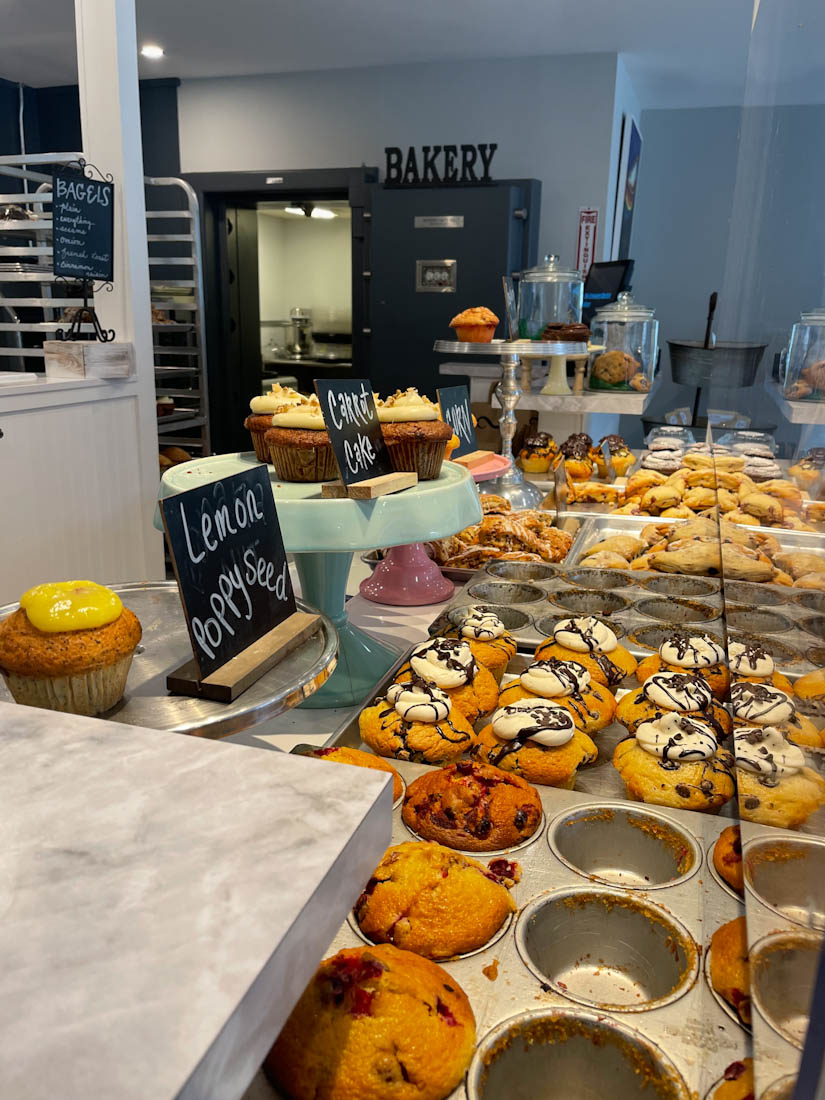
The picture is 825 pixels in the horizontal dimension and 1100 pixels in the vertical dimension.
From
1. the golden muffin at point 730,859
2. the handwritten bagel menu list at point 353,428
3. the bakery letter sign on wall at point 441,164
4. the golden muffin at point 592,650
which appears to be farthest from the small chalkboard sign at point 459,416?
the bakery letter sign on wall at point 441,164

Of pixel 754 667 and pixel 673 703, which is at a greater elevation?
pixel 754 667

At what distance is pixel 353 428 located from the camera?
5.09 feet

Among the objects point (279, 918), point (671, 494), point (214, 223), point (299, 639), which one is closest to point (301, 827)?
point (279, 918)

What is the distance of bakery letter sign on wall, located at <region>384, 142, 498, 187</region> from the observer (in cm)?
567

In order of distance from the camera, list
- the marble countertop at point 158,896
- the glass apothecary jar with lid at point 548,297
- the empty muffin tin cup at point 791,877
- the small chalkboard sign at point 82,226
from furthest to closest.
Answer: the glass apothecary jar with lid at point 548,297
the small chalkboard sign at point 82,226
the empty muffin tin cup at point 791,877
the marble countertop at point 158,896

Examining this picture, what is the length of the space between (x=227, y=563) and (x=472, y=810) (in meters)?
0.43

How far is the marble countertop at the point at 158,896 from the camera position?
327mm

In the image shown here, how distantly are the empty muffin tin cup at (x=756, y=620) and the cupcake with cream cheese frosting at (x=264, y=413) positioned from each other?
95cm

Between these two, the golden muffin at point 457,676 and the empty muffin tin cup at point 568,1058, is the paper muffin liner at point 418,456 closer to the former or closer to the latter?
the golden muffin at point 457,676

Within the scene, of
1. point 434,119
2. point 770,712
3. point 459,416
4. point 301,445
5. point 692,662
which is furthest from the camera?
point 434,119

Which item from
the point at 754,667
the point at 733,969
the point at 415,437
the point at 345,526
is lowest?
the point at 733,969

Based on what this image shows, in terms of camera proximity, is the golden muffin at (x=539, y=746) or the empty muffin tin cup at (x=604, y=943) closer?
the empty muffin tin cup at (x=604, y=943)

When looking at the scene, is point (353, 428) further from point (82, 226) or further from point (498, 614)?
point (82, 226)

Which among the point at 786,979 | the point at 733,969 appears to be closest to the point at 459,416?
the point at 733,969
